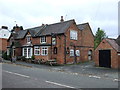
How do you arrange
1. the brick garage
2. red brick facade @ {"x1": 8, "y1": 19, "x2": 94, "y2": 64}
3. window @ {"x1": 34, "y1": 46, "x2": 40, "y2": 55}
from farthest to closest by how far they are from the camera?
window @ {"x1": 34, "y1": 46, "x2": 40, "y2": 55}, red brick facade @ {"x1": 8, "y1": 19, "x2": 94, "y2": 64}, the brick garage

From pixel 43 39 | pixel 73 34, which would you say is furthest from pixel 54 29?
pixel 73 34

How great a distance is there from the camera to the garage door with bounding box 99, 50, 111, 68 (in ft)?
68.2

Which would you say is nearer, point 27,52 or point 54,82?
point 54,82

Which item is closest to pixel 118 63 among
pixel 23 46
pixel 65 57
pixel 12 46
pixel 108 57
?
pixel 108 57

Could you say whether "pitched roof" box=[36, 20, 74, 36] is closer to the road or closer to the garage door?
→ the garage door

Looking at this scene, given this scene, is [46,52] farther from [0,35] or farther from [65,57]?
[0,35]

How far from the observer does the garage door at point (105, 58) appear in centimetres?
2080

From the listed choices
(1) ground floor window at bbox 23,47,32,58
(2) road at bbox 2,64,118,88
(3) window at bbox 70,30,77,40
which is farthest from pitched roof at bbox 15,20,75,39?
(2) road at bbox 2,64,118,88

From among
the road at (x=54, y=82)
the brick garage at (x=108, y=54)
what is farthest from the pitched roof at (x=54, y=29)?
the road at (x=54, y=82)

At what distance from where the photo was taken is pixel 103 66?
21.4 meters

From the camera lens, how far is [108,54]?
68.7ft

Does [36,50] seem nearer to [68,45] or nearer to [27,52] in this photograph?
[27,52]

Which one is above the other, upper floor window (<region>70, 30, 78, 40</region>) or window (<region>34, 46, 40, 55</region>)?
upper floor window (<region>70, 30, 78, 40</region>)

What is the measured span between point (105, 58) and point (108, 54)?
72 cm
